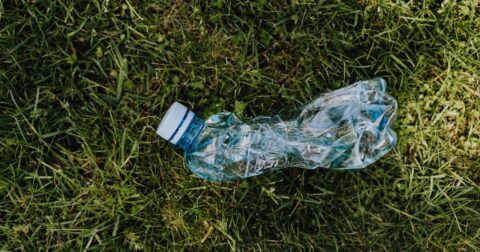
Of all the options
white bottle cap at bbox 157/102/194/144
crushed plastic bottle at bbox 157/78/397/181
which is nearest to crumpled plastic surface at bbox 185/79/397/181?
crushed plastic bottle at bbox 157/78/397/181

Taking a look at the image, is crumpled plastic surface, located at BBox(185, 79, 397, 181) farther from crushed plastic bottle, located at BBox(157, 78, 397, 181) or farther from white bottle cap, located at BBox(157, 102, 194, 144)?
white bottle cap, located at BBox(157, 102, 194, 144)

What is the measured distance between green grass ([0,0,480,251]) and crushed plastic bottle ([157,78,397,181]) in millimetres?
64

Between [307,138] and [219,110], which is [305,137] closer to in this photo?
[307,138]

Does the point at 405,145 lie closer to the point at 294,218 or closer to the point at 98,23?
the point at 294,218

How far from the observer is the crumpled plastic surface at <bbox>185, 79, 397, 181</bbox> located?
236 cm

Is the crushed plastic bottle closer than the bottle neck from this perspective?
No

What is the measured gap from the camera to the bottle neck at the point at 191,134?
7.38 ft

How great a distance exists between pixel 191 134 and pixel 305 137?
501 millimetres

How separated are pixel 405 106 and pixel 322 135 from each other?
0.44m

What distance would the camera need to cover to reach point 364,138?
236 centimetres

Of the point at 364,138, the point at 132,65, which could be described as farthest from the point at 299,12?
the point at 132,65

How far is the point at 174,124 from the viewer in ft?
7.13

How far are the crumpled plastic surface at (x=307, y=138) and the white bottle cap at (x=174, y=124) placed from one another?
6.5 inches

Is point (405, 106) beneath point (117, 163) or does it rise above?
above
